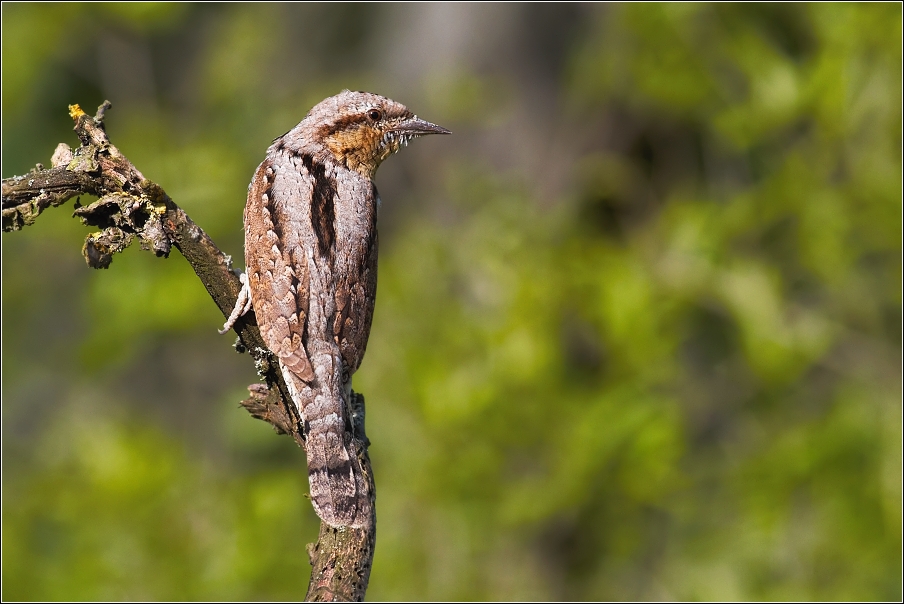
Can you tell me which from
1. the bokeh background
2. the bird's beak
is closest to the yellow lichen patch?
the bird's beak

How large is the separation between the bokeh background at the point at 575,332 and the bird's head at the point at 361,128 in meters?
2.05

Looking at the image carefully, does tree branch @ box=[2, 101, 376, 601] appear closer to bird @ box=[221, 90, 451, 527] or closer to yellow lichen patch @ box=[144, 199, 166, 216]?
yellow lichen patch @ box=[144, 199, 166, 216]

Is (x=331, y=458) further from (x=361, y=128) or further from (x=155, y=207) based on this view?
(x=361, y=128)

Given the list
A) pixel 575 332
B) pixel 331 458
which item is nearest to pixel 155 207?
pixel 331 458

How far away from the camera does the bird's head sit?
11.8ft

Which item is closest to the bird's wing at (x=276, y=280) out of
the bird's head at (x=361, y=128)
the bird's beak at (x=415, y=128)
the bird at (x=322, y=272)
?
the bird at (x=322, y=272)

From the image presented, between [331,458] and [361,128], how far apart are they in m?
1.48

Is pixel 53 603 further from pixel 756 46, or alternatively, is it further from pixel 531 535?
pixel 756 46

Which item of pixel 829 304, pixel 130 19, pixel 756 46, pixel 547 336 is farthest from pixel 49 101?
pixel 829 304

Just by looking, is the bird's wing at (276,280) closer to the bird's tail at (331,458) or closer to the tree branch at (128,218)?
the bird's tail at (331,458)

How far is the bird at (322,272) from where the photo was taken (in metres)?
2.76

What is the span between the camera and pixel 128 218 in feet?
8.52

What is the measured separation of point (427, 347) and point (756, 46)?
2798 mm

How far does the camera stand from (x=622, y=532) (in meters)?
6.45
